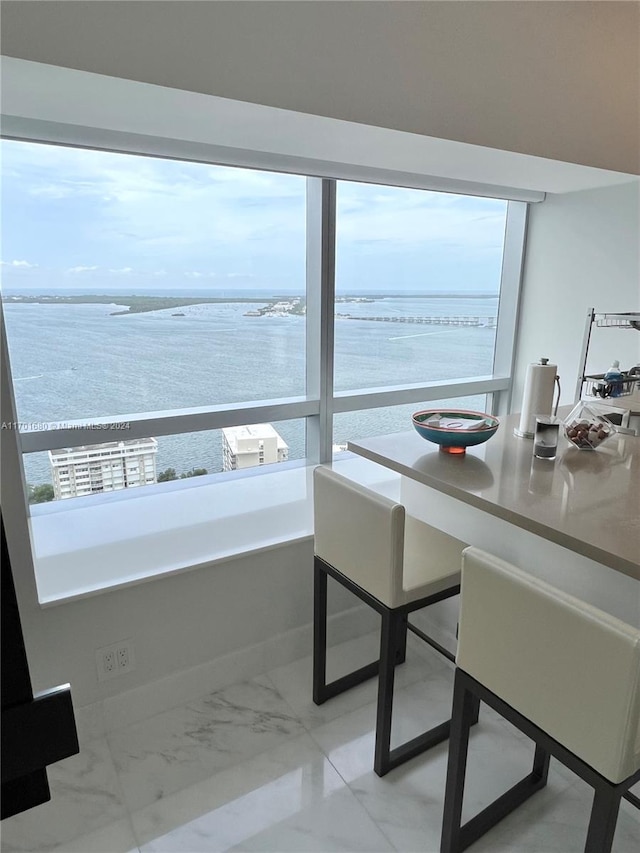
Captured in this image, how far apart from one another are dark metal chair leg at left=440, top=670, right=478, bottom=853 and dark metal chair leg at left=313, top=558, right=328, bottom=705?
26.0 inches

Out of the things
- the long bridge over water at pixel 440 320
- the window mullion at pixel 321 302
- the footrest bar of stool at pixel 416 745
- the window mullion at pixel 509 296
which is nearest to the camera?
the footrest bar of stool at pixel 416 745

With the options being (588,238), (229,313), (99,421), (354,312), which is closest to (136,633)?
(99,421)

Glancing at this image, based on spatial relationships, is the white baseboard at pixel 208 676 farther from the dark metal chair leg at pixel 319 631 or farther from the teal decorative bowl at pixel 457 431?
the teal decorative bowl at pixel 457 431

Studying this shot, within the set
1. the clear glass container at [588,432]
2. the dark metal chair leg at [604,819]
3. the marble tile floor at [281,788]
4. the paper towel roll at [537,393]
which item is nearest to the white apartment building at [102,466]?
the marble tile floor at [281,788]

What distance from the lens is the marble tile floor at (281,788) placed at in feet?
5.14

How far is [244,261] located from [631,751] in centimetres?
211

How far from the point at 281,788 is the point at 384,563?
0.81 m

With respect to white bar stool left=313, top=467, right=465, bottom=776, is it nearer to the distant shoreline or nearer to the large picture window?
the large picture window

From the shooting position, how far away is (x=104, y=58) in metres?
1.27

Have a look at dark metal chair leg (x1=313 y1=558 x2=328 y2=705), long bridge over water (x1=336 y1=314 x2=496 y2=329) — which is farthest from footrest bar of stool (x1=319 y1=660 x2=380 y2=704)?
long bridge over water (x1=336 y1=314 x2=496 y2=329)

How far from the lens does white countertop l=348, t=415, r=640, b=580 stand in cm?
123

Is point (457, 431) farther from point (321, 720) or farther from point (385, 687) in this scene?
point (321, 720)

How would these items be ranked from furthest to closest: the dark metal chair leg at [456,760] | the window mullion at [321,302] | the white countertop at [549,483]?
the window mullion at [321,302] < the dark metal chair leg at [456,760] < the white countertop at [549,483]

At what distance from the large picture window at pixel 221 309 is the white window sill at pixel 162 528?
0.10 meters
